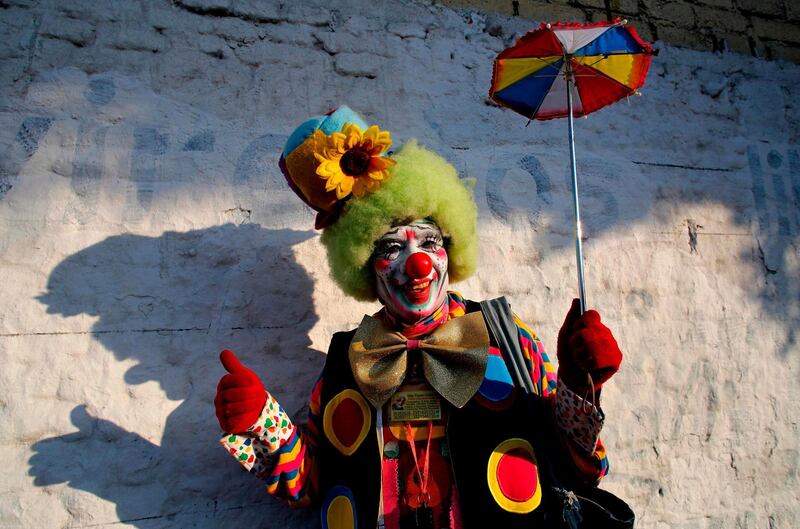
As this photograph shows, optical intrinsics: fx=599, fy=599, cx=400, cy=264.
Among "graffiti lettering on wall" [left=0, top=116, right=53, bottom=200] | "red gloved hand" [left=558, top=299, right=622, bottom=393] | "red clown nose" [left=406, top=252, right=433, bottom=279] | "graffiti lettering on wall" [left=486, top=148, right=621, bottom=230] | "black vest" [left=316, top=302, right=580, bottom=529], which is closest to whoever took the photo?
"red gloved hand" [left=558, top=299, right=622, bottom=393]

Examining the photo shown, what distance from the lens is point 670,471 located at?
2500mm

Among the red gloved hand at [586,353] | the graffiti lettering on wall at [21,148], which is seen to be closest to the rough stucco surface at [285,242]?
the graffiti lettering on wall at [21,148]

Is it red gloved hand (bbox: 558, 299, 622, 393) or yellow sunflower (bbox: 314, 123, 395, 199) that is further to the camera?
yellow sunflower (bbox: 314, 123, 395, 199)

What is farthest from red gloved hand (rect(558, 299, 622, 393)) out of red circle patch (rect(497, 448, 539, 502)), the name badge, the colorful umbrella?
the name badge

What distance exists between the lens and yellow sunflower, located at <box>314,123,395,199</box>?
1.92 meters

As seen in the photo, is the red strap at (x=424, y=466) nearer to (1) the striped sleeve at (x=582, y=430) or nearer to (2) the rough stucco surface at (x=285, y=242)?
(1) the striped sleeve at (x=582, y=430)

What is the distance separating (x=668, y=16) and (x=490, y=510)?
2881mm

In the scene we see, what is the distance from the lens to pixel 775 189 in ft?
10.2

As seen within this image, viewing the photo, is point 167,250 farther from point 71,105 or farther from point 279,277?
point 71,105

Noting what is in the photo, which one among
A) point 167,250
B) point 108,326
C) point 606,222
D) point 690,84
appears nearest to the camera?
point 108,326

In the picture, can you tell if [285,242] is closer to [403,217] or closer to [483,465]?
[403,217]

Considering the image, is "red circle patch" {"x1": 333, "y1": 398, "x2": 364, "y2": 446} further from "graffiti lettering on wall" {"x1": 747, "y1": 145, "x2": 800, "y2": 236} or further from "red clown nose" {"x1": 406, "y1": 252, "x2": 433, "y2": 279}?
"graffiti lettering on wall" {"x1": 747, "y1": 145, "x2": 800, "y2": 236}

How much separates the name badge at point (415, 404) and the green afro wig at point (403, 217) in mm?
399

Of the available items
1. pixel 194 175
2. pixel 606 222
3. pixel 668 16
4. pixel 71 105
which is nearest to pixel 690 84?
pixel 668 16
